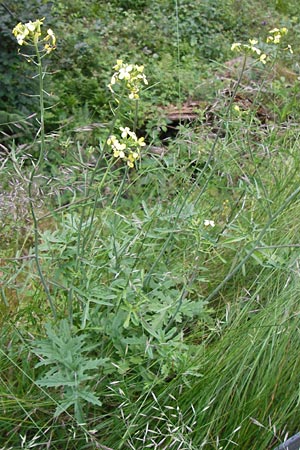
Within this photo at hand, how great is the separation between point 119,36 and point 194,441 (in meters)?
4.50

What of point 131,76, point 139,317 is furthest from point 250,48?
point 139,317

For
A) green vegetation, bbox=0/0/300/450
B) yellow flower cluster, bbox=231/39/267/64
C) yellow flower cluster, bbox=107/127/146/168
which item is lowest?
green vegetation, bbox=0/0/300/450

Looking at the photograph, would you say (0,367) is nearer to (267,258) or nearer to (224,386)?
(224,386)

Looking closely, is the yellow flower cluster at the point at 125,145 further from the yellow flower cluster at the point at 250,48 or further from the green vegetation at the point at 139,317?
the yellow flower cluster at the point at 250,48

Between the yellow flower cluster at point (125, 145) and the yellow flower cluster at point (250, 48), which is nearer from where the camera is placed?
the yellow flower cluster at point (125, 145)

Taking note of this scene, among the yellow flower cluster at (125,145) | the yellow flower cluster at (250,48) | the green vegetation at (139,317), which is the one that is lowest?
the green vegetation at (139,317)

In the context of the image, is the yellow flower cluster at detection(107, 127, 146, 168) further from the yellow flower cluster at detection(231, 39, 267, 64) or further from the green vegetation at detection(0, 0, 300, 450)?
the yellow flower cluster at detection(231, 39, 267, 64)

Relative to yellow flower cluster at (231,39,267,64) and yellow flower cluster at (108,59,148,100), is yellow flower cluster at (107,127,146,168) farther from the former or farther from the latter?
yellow flower cluster at (231,39,267,64)

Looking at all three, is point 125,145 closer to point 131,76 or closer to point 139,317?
point 131,76

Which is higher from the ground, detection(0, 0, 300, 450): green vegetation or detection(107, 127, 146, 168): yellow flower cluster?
detection(107, 127, 146, 168): yellow flower cluster

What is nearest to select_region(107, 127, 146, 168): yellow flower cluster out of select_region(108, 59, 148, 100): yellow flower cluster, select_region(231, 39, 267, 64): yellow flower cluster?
select_region(108, 59, 148, 100): yellow flower cluster

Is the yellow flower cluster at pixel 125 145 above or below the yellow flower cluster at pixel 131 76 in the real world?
below

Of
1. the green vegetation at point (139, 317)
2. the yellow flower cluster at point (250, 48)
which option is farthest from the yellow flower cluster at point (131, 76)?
the yellow flower cluster at point (250, 48)

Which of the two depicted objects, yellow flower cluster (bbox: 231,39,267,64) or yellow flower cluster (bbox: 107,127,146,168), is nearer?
yellow flower cluster (bbox: 107,127,146,168)
